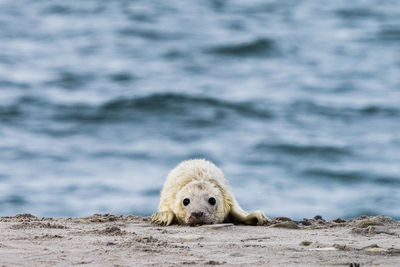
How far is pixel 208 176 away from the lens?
7.19 m

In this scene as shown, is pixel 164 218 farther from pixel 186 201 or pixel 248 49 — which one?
pixel 248 49

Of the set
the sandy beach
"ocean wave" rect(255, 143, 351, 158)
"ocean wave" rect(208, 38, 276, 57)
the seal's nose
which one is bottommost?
the sandy beach

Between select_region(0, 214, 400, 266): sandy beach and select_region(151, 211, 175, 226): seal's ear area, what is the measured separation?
0.09 m

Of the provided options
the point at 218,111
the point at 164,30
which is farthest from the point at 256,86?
the point at 164,30

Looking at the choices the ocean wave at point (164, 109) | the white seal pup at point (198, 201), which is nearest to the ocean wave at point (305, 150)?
the ocean wave at point (164, 109)

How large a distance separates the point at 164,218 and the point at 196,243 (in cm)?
135

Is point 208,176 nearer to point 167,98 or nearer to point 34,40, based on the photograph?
point 167,98

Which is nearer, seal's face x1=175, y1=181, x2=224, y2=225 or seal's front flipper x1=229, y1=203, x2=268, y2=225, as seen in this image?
seal's face x1=175, y1=181, x2=224, y2=225

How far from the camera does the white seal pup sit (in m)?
6.70

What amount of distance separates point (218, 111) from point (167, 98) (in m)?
1.54

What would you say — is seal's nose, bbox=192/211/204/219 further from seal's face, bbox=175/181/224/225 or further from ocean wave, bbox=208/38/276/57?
ocean wave, bbox=208/38/276/57

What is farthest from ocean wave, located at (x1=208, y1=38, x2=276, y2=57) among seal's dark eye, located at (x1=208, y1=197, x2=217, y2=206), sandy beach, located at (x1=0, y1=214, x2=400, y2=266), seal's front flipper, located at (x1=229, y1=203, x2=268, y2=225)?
sandy beach, located at (x1=0, y1=214, x2=400, y2=266)

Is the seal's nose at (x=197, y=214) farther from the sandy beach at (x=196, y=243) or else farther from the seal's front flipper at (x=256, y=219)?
the seal's front flipper at (x=256, y=219)

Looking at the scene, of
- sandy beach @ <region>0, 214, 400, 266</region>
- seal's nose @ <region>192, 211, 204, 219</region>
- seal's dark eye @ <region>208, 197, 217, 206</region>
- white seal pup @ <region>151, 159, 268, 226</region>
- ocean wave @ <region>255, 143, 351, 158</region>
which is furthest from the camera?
ocean wave @ <region>255, 143, 351, 158</region>
